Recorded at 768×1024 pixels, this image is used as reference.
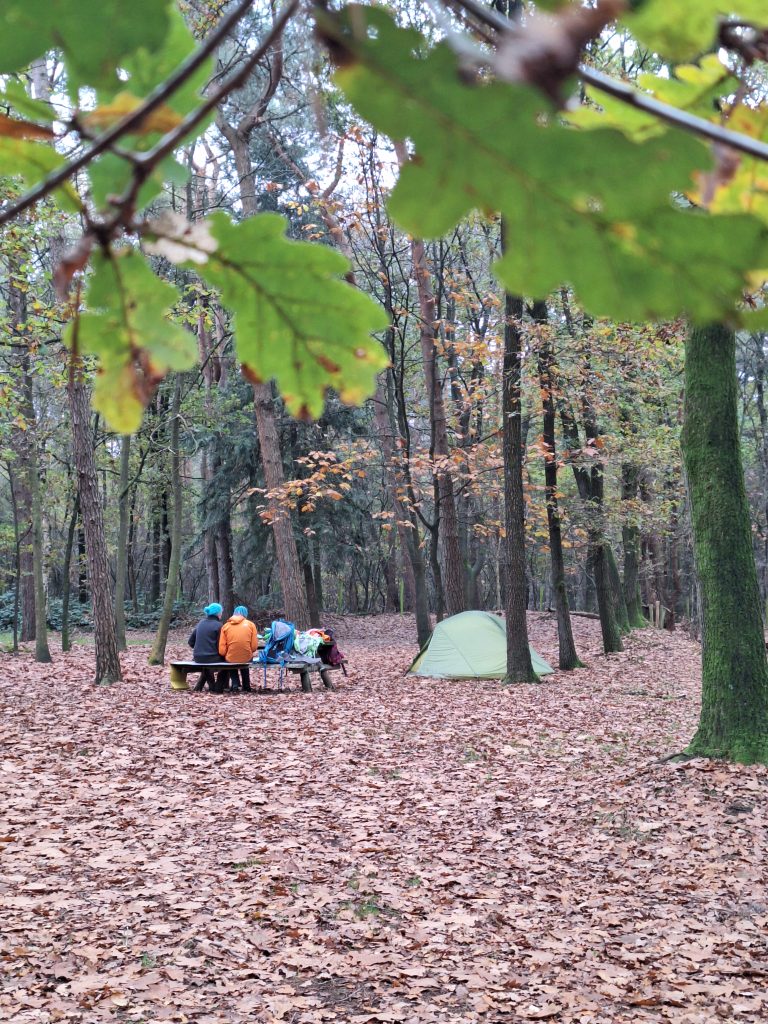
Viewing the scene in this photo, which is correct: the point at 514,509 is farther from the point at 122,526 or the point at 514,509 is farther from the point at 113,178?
the point at 113,178

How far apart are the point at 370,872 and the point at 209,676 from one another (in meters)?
6.16

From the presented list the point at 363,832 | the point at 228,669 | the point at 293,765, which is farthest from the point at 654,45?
the point at 228,669

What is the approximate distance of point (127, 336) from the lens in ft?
1.67

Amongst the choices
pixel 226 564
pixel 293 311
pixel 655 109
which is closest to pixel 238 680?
pixel 293 311

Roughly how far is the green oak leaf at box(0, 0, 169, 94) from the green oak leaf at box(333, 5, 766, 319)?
126mm

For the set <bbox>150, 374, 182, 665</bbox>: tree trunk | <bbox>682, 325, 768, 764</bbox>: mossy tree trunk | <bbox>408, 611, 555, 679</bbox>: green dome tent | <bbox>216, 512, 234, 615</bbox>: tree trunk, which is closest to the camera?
<bbox>682, 325, 768, 764</bbox>: mossy tree trunk

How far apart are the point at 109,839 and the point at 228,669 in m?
5.15

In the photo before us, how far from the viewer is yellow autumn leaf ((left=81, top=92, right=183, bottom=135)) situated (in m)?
0.40

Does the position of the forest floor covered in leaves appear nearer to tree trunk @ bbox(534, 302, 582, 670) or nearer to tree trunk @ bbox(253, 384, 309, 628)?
tree trunk @ bbox(534, 302, 582, 670)

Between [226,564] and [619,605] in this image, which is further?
[226,564]

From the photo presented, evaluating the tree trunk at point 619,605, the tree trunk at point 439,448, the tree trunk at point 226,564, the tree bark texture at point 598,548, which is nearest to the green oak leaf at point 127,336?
the tree trunk at point 439,448

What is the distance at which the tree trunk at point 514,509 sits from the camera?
36.8 feet

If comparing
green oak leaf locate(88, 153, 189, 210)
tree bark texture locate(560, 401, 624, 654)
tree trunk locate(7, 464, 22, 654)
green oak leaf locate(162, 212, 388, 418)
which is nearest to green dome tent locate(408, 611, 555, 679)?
tree bark texture locate(560, 401, 624, 654)

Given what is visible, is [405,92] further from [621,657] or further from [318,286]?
[621,657]
